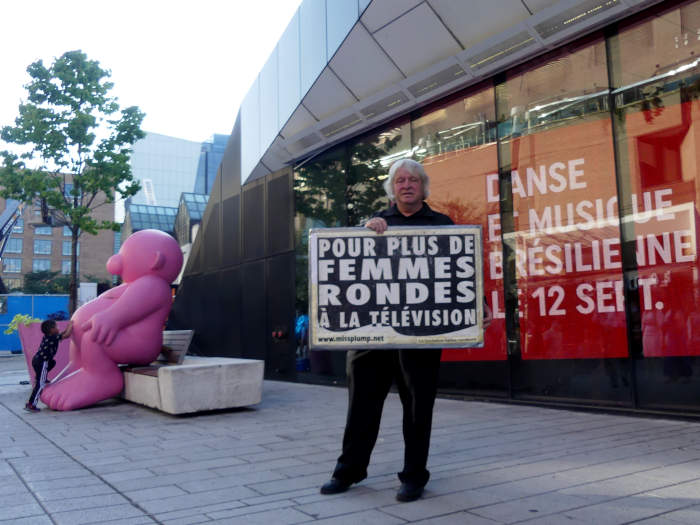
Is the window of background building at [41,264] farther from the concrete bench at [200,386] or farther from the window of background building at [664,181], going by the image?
the window of background building at [664,181]

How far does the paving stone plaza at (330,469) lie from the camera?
333 cm

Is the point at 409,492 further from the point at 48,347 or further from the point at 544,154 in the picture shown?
the point at 48,347

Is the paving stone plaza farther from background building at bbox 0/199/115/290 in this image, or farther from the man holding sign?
background building at bbox 0/199/115/290

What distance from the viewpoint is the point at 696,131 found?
630 cm

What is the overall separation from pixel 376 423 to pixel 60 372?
6.93m

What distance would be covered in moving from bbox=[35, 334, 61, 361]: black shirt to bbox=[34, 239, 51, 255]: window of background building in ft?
313

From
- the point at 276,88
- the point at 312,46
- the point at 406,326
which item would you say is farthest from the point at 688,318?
the point at 276,88

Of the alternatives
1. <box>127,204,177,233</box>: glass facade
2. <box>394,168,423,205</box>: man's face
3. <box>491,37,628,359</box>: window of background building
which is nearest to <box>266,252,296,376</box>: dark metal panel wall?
<box>491,37,628,359</box>: window of background building

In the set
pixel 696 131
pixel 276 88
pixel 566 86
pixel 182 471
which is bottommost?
pixel 182 471

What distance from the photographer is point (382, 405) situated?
3.76 metres

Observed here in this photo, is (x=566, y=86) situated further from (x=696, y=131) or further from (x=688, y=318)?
(x=688, y=318)

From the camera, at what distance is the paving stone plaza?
333 centimetres

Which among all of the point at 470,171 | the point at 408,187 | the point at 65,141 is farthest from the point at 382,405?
the point at 65,141

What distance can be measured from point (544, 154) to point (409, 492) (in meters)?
5.38
